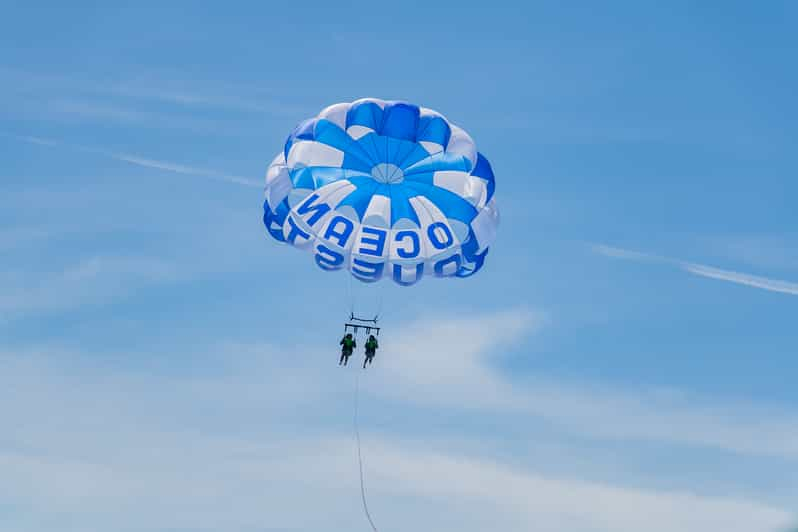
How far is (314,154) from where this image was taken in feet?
136

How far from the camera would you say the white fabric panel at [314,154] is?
41.3 m

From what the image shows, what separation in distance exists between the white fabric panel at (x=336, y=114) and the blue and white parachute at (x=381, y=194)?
35 mm

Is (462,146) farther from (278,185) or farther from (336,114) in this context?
(278,185)

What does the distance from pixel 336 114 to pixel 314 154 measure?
1609mm

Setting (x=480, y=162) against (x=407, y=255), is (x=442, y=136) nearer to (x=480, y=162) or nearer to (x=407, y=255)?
(x=480, y=162)

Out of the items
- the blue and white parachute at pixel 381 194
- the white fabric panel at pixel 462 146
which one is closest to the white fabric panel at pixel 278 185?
the blue and white parachute at pixel 381 194

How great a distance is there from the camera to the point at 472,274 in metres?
42.6

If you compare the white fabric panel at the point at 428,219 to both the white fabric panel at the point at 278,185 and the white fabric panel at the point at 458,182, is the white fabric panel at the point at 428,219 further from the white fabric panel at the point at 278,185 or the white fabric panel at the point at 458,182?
the white fabric panel at the point at 278,185

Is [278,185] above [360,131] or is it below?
A: below

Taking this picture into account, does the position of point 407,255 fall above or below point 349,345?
above

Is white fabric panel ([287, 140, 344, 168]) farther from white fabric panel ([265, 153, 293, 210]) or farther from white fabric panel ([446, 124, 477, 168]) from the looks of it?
white fabric panel ([446, 124, 477, 168])

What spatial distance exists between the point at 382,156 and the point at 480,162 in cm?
349

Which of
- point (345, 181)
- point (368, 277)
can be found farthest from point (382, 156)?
point (368, 277)

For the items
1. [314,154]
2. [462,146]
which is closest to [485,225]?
[462,146]
